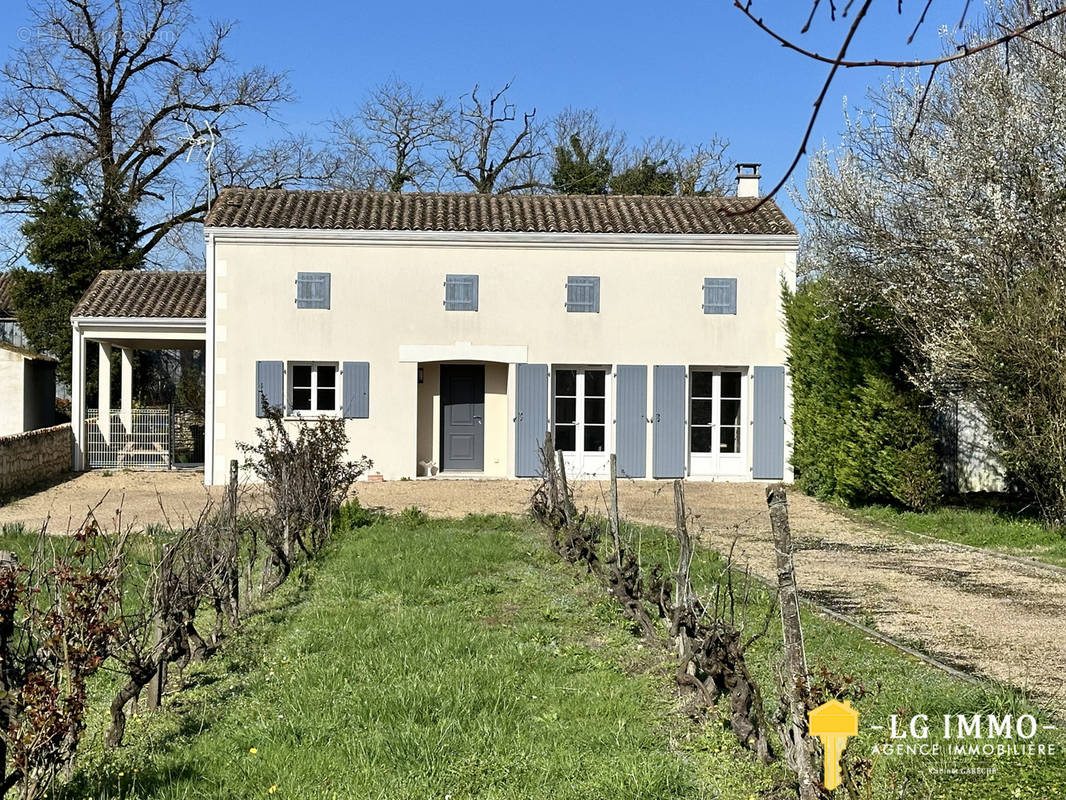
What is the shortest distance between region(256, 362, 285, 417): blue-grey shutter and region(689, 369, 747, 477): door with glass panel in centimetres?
722

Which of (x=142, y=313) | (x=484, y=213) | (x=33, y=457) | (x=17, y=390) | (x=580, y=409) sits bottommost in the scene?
(x=33, y=457)

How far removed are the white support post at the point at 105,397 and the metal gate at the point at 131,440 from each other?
2 centimetres

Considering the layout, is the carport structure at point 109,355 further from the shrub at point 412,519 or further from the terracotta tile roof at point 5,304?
the terracotta tile roof at point 5,304

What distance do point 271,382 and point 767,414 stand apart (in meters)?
8.70

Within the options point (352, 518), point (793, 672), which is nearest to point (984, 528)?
point (352, 518)

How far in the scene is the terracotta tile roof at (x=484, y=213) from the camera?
60.0 feet

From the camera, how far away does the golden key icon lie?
11.1 ft

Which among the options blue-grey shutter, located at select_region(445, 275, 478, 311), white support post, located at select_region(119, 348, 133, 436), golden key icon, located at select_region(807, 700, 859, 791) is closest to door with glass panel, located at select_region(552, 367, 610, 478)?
blue-grey shutter, located at select_region(445, 275, 478, 311)

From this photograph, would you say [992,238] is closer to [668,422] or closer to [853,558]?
[853,558]

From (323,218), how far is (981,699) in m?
15.3

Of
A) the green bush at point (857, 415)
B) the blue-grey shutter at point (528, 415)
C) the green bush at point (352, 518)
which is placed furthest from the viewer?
the blue-grey shutter at point (528, 415)

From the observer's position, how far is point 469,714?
4988 millimetres

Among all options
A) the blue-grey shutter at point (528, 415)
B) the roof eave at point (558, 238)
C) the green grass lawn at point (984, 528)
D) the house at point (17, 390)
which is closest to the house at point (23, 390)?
the house at point (17, 390)

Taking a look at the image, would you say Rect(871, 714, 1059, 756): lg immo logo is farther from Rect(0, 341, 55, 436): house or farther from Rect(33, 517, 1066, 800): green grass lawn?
Rect(0, 341, 55, 436): house
